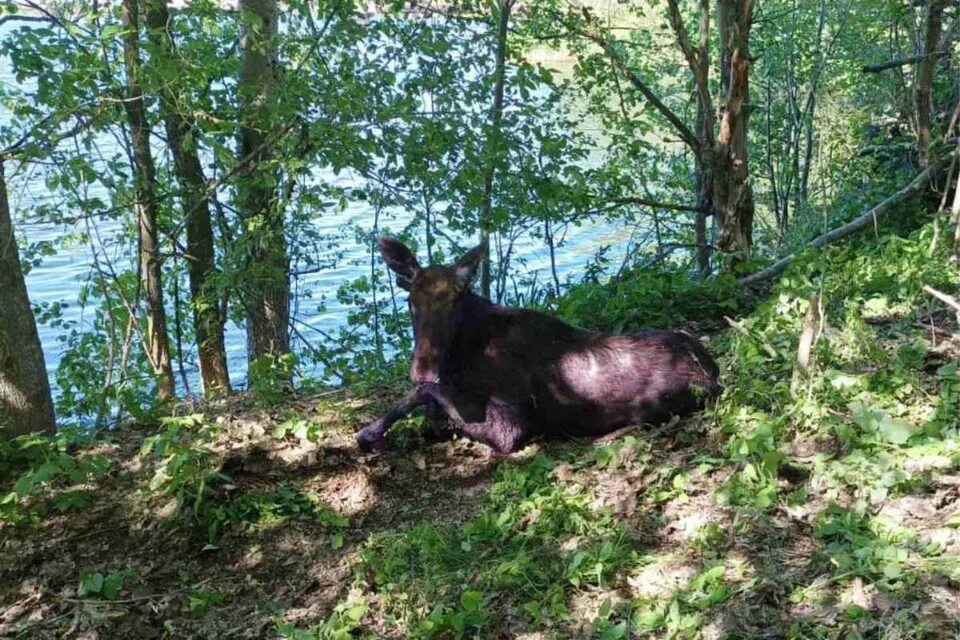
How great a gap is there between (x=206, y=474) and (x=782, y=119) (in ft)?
64.4

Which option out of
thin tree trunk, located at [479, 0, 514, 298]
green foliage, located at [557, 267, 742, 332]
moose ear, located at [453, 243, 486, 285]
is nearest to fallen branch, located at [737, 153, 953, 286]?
green foliage, located at [557, 267, 742, 332]

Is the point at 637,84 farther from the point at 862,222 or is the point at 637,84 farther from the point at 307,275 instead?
the point at 307,275

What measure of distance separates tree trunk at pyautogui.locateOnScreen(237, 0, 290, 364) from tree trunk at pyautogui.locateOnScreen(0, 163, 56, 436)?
2228mm

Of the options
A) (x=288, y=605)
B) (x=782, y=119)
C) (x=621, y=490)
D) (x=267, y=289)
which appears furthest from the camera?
(x=782, y=119)

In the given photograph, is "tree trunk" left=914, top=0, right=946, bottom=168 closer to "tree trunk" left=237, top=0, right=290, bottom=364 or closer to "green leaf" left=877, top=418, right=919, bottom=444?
"green leaf" left=877, top=418, right=919, bottom=444

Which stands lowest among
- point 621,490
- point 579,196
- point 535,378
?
point 621,490

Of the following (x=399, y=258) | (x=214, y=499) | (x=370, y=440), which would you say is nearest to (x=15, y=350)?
(x=214, y=499)

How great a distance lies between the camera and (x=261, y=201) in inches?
366

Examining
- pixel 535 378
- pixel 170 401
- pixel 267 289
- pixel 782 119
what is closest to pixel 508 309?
pixel 535 378

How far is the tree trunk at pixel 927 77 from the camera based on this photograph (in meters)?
9.80

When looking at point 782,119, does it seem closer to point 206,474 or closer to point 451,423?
point 451,423

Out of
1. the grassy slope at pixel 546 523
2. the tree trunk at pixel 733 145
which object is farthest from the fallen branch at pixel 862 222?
the grassy slope at pixel 546 523

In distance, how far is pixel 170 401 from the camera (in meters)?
6.93

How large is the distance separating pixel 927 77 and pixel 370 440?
27.2 feet
